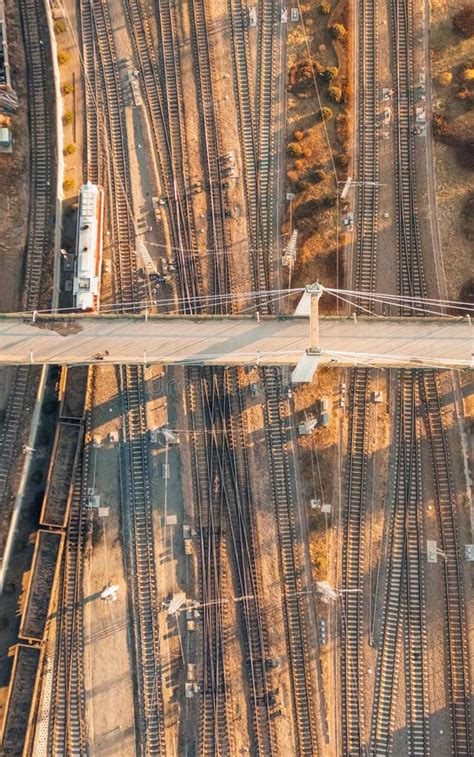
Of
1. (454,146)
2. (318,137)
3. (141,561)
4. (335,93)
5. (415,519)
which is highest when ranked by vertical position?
(335,93)

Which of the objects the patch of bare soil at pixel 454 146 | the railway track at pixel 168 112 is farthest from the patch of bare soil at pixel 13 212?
the patch of bare soil at pixel 454 146

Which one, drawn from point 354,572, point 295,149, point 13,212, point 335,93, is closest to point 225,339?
point 295,149

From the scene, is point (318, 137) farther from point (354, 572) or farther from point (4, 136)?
point (354, 572)

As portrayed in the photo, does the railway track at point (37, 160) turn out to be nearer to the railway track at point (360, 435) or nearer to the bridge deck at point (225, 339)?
the bridge deck at point (225, 339)

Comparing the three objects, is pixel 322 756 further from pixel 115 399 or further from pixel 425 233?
pixel 425 233

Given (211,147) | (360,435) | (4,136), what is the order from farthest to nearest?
1. (211,147)
2. (4,136)
3. (360,435)

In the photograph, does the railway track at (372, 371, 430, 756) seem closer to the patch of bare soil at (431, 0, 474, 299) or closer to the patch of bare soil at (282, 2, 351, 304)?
the patch of bare soil at (431, 0, 474, 299)

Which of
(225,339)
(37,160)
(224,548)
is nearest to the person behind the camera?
(225,339)

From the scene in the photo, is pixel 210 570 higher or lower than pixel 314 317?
lower
